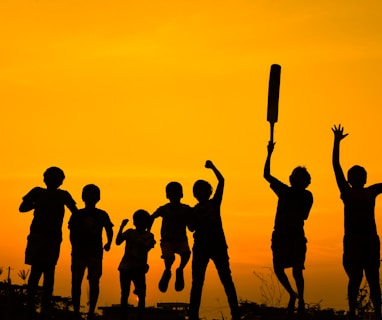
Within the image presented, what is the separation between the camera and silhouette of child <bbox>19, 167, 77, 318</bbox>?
14422mm

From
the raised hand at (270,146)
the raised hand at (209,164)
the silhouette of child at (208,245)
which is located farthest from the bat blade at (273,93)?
the silhouette of child at (208,245)

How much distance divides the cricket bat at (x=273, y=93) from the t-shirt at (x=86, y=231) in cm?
309

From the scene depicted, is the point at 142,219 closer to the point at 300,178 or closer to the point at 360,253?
the point at 300,178

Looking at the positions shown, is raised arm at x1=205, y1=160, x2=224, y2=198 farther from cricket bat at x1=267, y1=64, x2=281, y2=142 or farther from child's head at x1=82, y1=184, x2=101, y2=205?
child's head at x1=82, y1=184, x2=101, y2=205

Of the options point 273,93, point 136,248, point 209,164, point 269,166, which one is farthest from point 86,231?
point 273,93

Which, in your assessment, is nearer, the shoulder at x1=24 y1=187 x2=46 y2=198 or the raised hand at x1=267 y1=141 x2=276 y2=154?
the shoulder at x1=24 y1=187 x2=46 y2=198

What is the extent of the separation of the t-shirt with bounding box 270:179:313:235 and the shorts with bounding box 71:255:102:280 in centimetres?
277

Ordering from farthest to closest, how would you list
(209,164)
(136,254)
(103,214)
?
(136,254) < (103,214) < (209,164)

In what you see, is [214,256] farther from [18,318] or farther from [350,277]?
[18,318]

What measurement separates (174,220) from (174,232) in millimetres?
199

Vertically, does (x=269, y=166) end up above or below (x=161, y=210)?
above

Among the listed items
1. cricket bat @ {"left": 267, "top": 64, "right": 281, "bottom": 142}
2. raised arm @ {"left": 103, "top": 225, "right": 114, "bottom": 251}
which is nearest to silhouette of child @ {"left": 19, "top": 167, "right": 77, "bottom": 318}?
raised arm @ {"left": 103, "top": 225, "right": 114, "bottom": 251}

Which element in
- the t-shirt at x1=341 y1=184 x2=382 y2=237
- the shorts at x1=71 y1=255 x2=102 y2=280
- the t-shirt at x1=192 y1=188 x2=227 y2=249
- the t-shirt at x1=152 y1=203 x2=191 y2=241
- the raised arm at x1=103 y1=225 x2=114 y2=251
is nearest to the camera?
the t-shirt at x1=341 y1=184 x2=382 y2=237

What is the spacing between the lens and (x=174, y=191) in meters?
15.2
